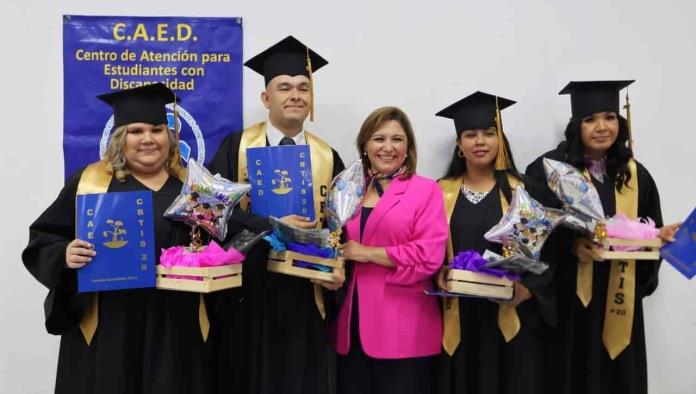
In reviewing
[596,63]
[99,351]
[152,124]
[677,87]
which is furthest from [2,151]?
[677,87]

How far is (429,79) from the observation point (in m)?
3.34

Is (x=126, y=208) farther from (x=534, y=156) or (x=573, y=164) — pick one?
(x=534, y=156)

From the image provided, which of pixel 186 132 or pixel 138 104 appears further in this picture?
pixel 186 132

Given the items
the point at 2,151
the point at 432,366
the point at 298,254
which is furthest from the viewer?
the point at 2,151

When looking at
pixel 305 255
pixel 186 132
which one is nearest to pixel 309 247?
pixel 305 255

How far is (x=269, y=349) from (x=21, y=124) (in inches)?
79.3

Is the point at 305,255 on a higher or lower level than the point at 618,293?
higher

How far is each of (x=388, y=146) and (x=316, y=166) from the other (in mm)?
406

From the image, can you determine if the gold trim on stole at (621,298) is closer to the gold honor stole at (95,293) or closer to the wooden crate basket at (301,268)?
the wooden crate basket at (301,268)

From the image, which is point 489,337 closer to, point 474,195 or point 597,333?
point 597,333

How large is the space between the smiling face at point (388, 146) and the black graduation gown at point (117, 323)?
0.93 metres

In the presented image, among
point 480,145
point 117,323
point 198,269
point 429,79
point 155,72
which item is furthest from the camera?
point 429,79

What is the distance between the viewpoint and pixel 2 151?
3.16 metres

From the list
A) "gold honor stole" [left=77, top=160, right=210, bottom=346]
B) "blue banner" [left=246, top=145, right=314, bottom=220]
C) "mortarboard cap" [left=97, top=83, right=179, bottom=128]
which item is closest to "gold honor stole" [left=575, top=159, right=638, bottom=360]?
"blue banner" [left=246, top=145, right=314, bottom=220]
